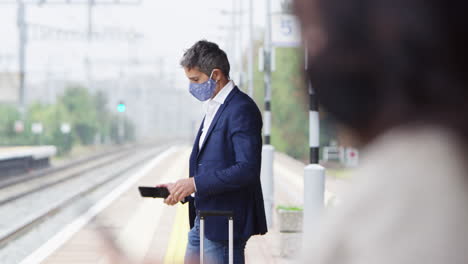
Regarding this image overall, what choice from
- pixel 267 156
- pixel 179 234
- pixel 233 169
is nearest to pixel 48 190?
pixel 267 156

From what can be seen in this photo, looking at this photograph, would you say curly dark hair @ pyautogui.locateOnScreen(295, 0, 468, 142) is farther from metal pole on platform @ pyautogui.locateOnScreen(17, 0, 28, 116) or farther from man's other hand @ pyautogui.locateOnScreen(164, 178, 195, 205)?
metal pole on platform @ pyautogui.locateOnScreen(17, 0, 28, 116)

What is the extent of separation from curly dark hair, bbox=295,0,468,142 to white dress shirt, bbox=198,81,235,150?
259cm

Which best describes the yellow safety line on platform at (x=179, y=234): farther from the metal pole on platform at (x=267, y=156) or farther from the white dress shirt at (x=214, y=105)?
the white dress shirt at (x=214, y=105)

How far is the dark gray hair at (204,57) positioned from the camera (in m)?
3.57

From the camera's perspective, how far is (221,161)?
3482 mm

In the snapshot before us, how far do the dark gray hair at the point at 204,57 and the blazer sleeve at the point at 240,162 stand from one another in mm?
246

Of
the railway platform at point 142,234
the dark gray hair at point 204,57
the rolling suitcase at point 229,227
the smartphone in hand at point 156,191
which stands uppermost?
the dark gray hair at point 204,57

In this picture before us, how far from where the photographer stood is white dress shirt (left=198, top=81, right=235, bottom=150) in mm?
3605

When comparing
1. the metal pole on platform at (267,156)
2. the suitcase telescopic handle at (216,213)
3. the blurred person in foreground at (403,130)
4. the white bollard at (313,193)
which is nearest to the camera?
the blurred person in foreground at (403,130)

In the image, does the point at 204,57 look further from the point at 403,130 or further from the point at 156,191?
the point at 403,130

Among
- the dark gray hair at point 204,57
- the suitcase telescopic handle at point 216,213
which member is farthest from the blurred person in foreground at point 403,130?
the dark gray hair at point 204,57

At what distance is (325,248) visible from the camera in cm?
94

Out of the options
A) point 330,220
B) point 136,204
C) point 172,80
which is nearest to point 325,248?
point 330,220

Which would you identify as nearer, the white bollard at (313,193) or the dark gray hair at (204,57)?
the dark gray hair at (204,57)
